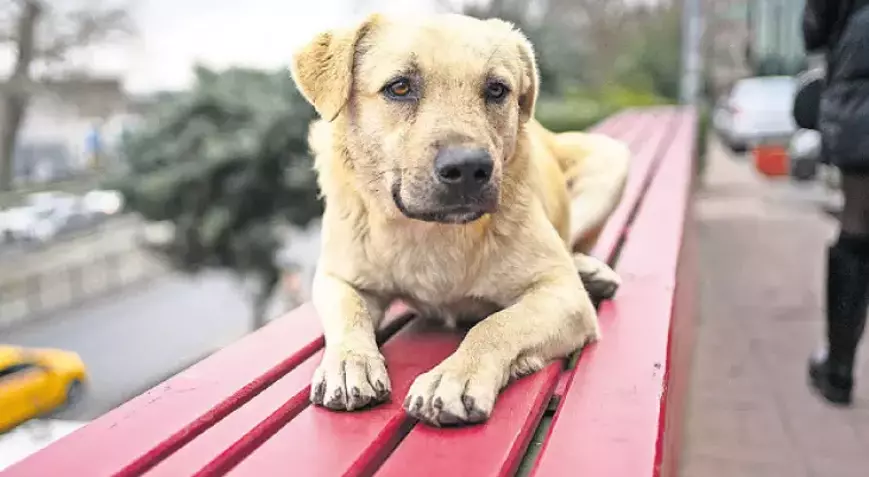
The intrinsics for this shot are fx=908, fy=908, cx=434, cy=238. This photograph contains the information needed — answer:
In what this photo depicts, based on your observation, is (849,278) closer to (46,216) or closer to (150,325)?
(46,216)

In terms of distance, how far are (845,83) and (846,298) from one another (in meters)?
0.82

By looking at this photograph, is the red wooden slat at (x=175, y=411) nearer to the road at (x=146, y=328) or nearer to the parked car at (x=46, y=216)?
the road at (x=146, y=328)

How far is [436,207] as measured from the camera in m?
1.92

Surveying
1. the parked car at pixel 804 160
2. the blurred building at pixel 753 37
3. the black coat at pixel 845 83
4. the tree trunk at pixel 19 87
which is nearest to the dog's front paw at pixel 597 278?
the black coat at pixel 845 83

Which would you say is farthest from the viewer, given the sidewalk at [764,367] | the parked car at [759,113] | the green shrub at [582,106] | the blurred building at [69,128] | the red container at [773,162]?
the parked car at [759,113]

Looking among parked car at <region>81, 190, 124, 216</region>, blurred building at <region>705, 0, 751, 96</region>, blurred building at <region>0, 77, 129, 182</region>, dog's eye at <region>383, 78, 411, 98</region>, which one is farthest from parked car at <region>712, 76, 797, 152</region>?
dog's eye at <region>383, 78, 411, 98</region>

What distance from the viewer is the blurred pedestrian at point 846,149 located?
3047 millimetres

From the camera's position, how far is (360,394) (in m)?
Result: 1.79

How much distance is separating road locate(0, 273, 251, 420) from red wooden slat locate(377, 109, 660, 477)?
562 centimetres

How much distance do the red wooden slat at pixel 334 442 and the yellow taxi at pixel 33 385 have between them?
1285 mm

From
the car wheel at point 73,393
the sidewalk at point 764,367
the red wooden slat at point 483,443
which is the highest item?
the red wooden slat at point 483,443

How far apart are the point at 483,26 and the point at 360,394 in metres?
0.94

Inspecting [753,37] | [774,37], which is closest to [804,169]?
[774,37]

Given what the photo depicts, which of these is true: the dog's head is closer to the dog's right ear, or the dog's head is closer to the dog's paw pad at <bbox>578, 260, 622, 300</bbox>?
the dog's right ear
